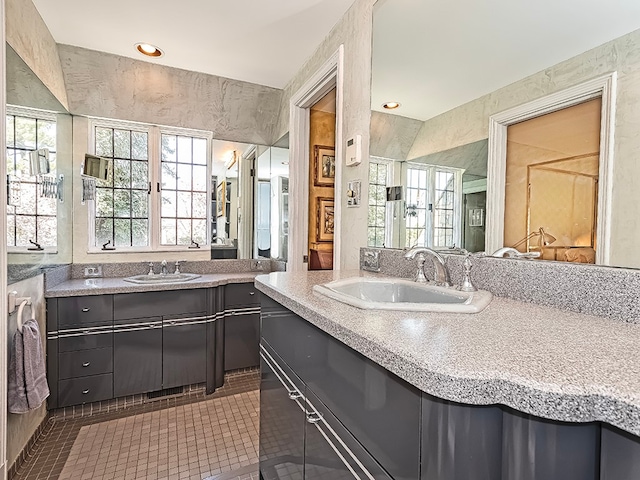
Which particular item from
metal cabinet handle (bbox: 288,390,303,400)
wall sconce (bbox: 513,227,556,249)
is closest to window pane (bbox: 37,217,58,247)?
metal cabinet handle (bbox: 288,390,303,400)

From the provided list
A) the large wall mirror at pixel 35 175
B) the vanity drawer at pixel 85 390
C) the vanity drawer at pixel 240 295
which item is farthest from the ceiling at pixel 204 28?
the vanity drawer at pixel 85 390

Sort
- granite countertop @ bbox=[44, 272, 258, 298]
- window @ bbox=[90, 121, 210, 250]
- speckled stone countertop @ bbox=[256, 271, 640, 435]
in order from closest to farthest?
speckled stone countertop @ bbox=[256, 271, 640, 435] → granite countertop @ bbox=[44, 272, 258, 298] → window @ bbox=[90, 121, 210, 250]

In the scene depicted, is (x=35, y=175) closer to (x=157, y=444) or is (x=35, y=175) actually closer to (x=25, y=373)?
(x=25, y=373)

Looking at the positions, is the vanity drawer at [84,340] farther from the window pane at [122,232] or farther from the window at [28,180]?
the window pane at [122,232]

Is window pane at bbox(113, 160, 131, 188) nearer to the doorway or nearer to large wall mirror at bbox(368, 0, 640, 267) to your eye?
the doorway

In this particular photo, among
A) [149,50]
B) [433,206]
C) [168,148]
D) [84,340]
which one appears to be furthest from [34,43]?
[433,206]

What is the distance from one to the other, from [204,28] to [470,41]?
1.70 metres

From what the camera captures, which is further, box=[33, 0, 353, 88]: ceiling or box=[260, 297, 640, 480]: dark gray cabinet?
box=[33, 0, 353, 88]: ceiling

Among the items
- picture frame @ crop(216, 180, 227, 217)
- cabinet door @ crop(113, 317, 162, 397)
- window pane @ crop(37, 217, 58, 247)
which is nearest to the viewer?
window pane @ crop(37, 217, 58, 247)

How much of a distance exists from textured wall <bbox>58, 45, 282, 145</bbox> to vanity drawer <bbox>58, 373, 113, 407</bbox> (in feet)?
6.26

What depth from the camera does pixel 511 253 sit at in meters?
1.17

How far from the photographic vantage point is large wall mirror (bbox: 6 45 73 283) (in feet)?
5.64

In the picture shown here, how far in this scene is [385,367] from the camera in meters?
0.65

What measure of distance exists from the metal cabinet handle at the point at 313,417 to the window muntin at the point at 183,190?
2306 mm
